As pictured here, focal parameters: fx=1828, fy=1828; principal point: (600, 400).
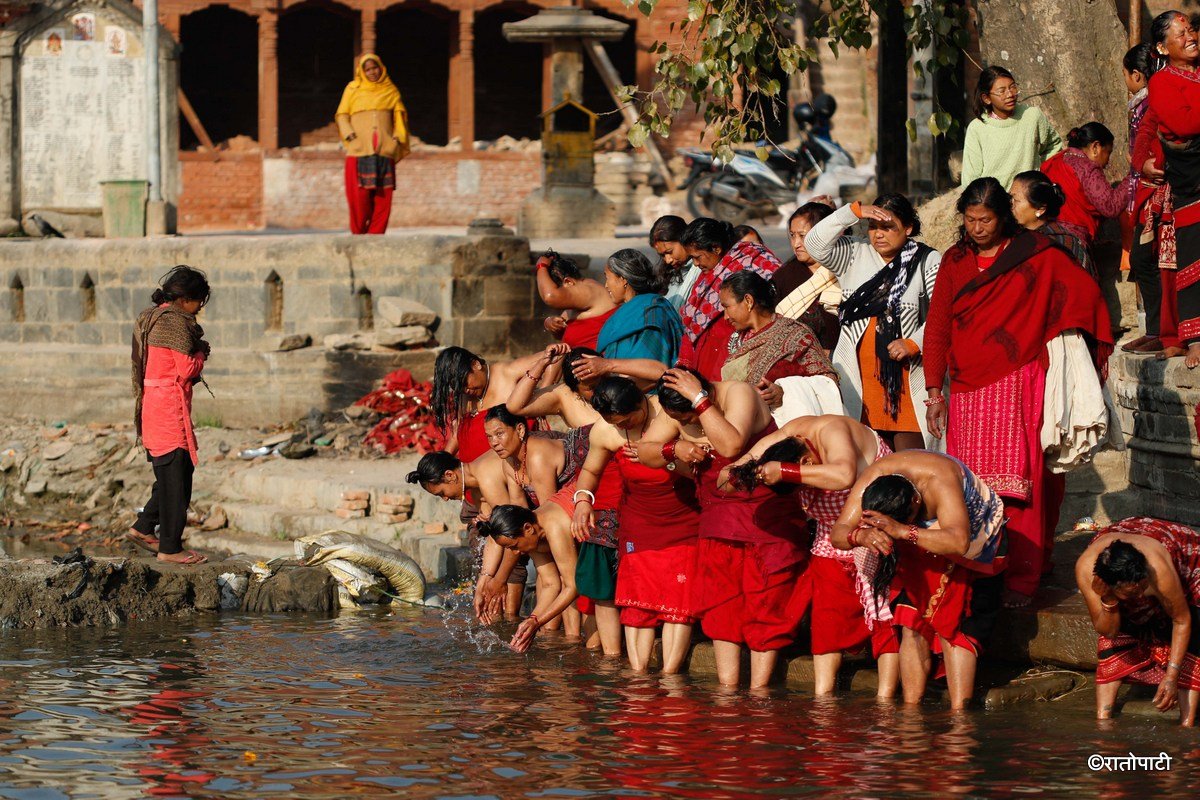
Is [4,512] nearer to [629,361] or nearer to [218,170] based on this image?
[629,361]

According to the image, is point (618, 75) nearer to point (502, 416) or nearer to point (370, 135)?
point (370, 135)

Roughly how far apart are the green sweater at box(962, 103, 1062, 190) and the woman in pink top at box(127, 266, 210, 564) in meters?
4.22

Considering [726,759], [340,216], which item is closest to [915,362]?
[726,759]

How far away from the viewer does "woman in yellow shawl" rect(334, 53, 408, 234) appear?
48.2 feet

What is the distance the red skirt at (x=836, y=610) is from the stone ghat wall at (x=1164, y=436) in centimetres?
193

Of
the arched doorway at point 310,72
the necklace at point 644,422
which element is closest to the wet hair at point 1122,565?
the necklace at point 644,422

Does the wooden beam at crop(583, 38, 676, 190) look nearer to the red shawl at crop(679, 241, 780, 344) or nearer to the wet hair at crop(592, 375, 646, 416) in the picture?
the red shawl at crop(679, 241, 780, 344)

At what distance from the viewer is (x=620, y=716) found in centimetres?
707

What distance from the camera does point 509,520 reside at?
8086 millimetres

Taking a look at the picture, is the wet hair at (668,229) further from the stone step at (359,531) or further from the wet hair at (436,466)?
the stone step at (359,531)

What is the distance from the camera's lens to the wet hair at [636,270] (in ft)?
29.6

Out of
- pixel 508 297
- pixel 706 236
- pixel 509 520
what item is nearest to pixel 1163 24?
pixel 706 236

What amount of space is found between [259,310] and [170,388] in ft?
15.6

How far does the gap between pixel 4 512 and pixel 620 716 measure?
8.54 m
